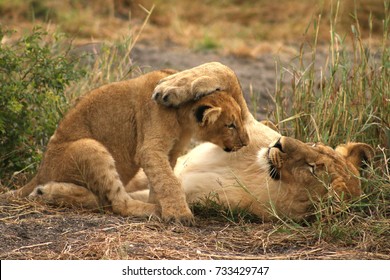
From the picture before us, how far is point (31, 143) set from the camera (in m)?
7.06

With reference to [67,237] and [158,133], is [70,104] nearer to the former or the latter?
[158,133]

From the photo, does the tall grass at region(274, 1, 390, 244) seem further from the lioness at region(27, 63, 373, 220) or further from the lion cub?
the lion cub

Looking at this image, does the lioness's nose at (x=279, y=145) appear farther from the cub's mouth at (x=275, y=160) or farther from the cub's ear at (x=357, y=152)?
the cub's ear at (x=357, y=152)

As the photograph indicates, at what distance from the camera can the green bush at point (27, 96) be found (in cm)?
673

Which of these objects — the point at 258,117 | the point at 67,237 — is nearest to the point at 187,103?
the point at 67,237

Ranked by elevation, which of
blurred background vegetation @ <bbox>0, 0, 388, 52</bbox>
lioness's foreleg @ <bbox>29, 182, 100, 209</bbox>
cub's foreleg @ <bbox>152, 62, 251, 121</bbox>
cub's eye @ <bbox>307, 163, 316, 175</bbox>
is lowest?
blurred background vegetation @ <bbox>0, 0, 388, 52</bbox>

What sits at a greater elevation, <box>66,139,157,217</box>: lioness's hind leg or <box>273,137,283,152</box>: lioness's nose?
<box>273,137,283,152</box>: lioness's nose

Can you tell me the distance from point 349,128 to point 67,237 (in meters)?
2.27

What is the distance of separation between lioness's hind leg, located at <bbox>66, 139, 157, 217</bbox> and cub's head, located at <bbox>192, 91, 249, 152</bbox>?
0.58m

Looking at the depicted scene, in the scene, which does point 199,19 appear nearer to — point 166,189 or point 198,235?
point 166,189

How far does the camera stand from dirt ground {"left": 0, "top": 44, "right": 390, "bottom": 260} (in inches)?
202

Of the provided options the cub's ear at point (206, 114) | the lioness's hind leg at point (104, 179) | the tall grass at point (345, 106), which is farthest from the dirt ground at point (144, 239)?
the tall grass at point (345, 106)

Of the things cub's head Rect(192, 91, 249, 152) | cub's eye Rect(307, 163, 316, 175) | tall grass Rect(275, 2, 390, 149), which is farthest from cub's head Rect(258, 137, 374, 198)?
tall grass Rect(275, 2, 390, 149)

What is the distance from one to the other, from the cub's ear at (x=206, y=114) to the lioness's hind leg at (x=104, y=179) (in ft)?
2.03
